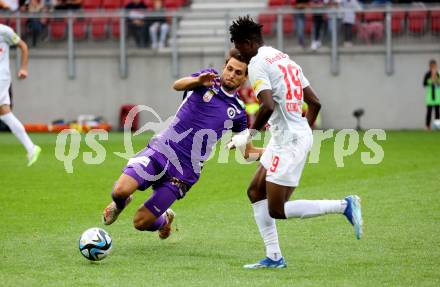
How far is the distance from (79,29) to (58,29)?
25.3 inches

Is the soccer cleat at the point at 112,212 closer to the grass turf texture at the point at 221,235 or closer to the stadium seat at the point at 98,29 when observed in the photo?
the grass turf texture at the point at 221,235

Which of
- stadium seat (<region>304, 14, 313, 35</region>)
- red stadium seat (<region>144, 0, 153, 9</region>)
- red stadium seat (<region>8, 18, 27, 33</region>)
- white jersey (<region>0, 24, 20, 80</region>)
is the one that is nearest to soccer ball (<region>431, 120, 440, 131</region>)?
stadium seat (<region>304, 14, 313, 35</region>)

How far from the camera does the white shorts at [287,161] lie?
888cm

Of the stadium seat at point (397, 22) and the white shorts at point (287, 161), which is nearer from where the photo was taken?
the white shorts at point (287, 161)

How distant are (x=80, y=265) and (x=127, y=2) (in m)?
23.1

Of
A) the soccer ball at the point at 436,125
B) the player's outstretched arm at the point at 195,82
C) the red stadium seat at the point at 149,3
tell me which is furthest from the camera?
the red stadium seat at the point at 149,3

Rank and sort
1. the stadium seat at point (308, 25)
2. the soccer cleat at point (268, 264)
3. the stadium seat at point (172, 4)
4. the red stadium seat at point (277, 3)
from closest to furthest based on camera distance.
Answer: the soccer cleat at point (268, 264)
the stadium seat at point (308, 25)
the red stadium seat at point (277, 3)
the stadium seat at point (172, 4)

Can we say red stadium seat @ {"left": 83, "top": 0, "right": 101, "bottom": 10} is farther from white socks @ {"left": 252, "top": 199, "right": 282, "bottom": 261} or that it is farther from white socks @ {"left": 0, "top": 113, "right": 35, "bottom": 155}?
white socks @ {"left": 252, "top": 199, "right": 282, "bottom": 261}

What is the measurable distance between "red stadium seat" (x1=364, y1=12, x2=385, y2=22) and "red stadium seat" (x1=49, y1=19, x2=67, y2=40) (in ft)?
29.1

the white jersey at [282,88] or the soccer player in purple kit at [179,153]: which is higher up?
the white jersey at [282,88]

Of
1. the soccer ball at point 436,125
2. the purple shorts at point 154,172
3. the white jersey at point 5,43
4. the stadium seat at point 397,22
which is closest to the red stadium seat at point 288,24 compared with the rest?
the stadium seat at point 397,22

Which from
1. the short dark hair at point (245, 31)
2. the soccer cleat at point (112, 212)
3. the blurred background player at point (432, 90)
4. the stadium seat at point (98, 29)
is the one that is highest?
the short dark hair at point (245, 31)

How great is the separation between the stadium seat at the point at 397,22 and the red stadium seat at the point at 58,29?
31.6 feet

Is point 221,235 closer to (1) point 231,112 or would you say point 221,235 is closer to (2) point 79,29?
(1) point 231,112
